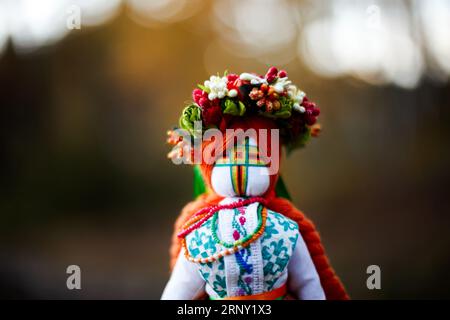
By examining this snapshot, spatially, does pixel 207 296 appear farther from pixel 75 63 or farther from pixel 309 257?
pixel 75 63

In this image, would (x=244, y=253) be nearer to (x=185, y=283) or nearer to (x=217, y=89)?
(x=185, y=283)

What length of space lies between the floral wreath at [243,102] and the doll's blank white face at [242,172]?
0.28 ft

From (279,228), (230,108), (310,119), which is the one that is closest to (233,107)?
(230,108)

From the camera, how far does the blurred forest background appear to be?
334cm

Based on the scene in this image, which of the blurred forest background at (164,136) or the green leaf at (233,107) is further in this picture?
the blurred forest background at (164,136)

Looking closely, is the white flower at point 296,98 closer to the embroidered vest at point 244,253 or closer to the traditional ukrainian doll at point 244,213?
the traditional ukrainian doll at point 244,213

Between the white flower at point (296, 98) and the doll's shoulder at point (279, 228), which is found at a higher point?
the white flower at point (296, 98)

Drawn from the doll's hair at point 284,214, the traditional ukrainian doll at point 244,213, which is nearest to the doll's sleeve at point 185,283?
the traditional ukrainian doll at point 244,213

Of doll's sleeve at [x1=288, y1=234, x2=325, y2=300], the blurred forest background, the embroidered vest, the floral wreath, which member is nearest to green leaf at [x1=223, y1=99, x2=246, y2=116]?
the floral wreath

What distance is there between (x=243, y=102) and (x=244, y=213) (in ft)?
0.99

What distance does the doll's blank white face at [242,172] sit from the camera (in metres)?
1.25

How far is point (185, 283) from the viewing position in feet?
4.25

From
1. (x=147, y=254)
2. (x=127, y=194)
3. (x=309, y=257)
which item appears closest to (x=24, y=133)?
(x=127, y=194)
